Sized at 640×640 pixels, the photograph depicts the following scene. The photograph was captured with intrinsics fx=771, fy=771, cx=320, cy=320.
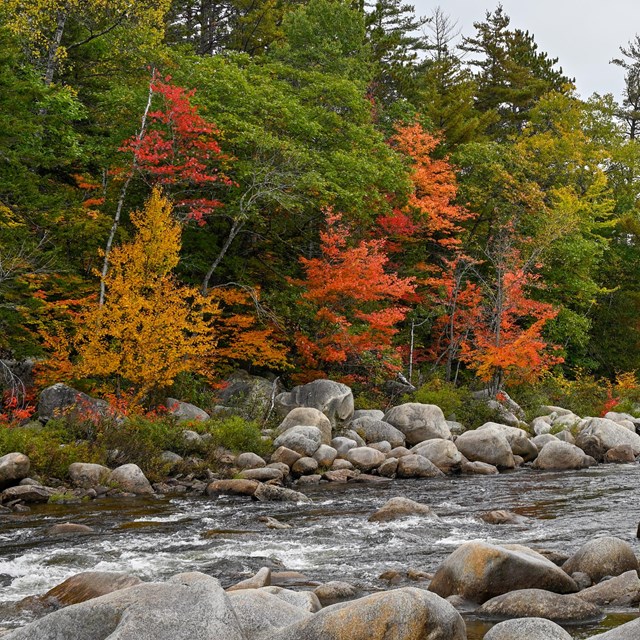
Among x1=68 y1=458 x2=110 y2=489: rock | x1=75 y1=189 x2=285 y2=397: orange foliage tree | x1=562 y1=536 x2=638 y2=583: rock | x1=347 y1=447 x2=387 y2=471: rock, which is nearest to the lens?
x1=562 y1=536 x2=638 y2=583: rock

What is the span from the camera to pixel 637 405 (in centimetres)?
3030

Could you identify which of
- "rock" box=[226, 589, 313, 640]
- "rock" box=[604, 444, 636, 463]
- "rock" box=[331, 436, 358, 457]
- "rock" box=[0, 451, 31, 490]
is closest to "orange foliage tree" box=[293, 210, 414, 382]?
"rock" box=[331, 436, 358, 457]

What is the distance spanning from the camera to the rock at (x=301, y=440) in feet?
57.2

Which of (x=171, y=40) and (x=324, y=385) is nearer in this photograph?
(x=324, y=385)

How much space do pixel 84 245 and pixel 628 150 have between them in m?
30.4

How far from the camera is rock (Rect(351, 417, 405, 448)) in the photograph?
20109mm

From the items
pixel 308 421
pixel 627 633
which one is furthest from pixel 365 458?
pixel 627 633

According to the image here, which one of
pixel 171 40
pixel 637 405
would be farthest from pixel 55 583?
pixel 171 40

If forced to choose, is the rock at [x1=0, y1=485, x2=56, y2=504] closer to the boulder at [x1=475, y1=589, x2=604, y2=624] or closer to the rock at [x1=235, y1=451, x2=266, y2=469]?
the rock at [x1=235, y1=451, x2=266, y2=469]

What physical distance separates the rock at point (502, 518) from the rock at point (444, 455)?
5808 millimetres

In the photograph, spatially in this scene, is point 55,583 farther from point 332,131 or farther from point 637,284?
point 637,284

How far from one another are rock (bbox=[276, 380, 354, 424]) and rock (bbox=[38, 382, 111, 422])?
548 centimetres

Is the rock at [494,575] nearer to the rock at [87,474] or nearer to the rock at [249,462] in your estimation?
the rock at [87,474]

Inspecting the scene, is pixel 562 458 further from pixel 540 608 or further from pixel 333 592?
pixel 333 592
